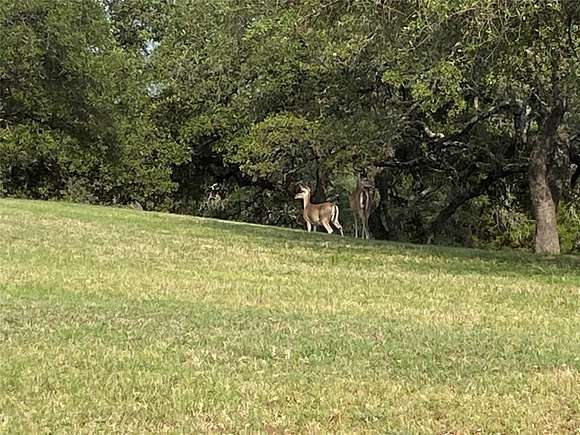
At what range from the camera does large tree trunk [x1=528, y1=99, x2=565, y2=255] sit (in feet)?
62.7

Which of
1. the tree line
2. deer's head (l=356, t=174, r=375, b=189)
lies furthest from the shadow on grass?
deer's head (l=356, t=174, r=375, b=189)

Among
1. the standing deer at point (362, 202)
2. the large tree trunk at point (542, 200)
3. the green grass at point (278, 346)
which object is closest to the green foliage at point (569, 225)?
the standing deer at point (362, 202)

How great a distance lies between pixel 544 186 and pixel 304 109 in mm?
9613

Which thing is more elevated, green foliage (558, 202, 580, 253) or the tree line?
the tree line

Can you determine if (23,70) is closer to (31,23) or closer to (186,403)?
(31,23)

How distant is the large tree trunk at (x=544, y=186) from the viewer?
62.7 ft

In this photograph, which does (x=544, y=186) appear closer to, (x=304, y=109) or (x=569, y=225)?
(x=304, y=109)

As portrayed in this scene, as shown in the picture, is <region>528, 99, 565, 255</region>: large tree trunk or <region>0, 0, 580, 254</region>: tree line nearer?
<region>0, 0, 580, 254</region>: tree line

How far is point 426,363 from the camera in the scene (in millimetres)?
6820

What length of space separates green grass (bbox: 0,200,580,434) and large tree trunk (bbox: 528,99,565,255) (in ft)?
15.6

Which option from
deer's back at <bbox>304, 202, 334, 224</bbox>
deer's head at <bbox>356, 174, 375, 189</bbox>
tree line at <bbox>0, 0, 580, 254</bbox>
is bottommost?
deer's back at <bbox>304, 202, 334, 224</bbox>

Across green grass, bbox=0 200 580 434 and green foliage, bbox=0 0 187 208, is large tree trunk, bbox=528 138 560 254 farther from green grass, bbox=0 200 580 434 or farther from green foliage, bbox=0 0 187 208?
green foliage, bbox=0 0 187 208

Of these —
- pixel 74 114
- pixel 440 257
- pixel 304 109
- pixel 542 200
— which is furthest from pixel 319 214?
pixel 74 114

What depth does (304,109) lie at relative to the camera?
89.3 ft
